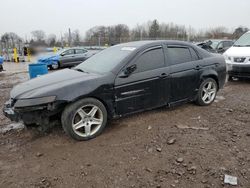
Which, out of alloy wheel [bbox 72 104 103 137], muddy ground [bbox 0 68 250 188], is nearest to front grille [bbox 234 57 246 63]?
muddy ground [bbox 0 68 250 188]

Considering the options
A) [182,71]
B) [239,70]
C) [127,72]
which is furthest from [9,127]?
[239,70]

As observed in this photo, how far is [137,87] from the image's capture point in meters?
3.74

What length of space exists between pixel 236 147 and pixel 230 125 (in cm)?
83

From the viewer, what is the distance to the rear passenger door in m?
4.22

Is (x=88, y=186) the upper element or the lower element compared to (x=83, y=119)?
lower

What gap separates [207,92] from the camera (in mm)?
4898

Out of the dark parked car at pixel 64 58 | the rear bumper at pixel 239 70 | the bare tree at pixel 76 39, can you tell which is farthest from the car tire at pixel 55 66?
the bare tree at pixel 76 39

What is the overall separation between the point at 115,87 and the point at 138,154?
1.15m

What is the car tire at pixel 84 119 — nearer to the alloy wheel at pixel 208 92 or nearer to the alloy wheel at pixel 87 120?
the alloy wheel at pixel 87 120

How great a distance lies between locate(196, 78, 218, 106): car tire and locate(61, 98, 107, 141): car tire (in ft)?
7.81

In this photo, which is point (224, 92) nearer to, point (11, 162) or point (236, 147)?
point (236, 147)

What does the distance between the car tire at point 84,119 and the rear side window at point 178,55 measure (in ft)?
5.87

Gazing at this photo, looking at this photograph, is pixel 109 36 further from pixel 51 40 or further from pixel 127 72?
pixel 127 72

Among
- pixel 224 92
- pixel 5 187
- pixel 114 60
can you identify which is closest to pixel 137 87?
pixel 114 60
